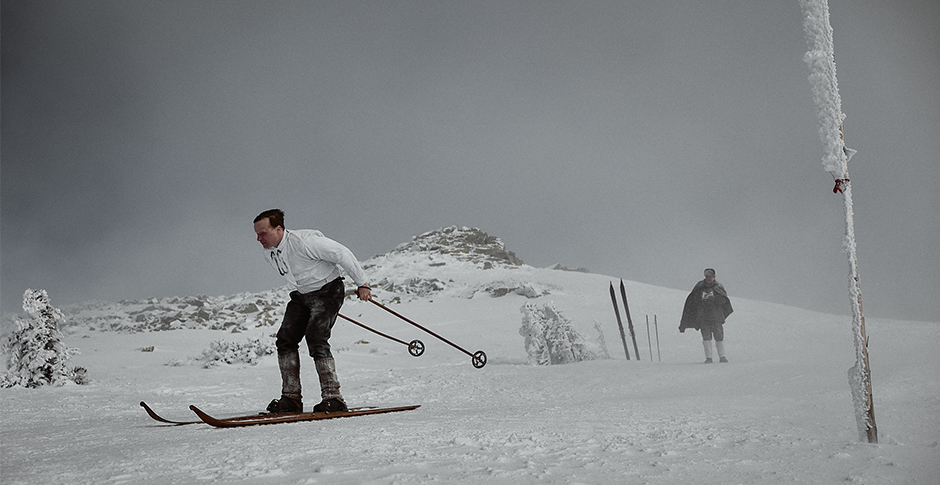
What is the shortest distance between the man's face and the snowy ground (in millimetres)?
1472

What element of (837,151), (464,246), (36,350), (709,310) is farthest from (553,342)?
(464,246)

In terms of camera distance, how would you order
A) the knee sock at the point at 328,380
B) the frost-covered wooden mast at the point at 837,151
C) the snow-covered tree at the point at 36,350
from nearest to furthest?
1. the frost-covered wooden mast at the point at 837,151
2. the knee sock at the point at 328,380
3. the snow-covered tree at the point at 36,350

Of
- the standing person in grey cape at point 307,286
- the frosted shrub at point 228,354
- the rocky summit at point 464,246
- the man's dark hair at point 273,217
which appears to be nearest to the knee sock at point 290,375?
the standing person in grey cape at point 307,286

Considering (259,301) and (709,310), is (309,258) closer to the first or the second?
(709,310)

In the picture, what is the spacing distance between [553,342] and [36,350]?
8112 mm

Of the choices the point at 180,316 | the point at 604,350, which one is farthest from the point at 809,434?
the point at 180,316

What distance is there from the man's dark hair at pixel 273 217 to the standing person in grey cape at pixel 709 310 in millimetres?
6442

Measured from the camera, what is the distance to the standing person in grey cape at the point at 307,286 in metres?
4.28

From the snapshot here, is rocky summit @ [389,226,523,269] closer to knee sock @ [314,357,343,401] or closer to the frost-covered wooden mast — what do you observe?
knee sock @ [314,357,343,401]

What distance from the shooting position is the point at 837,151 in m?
2.60

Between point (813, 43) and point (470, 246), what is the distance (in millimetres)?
53255

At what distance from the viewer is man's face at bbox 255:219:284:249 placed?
4285 millimetres

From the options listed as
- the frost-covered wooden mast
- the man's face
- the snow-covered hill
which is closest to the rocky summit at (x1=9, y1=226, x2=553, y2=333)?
the snow-covered hill

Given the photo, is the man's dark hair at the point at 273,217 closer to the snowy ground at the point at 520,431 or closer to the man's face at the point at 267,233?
the man's face at the point at 267,233
